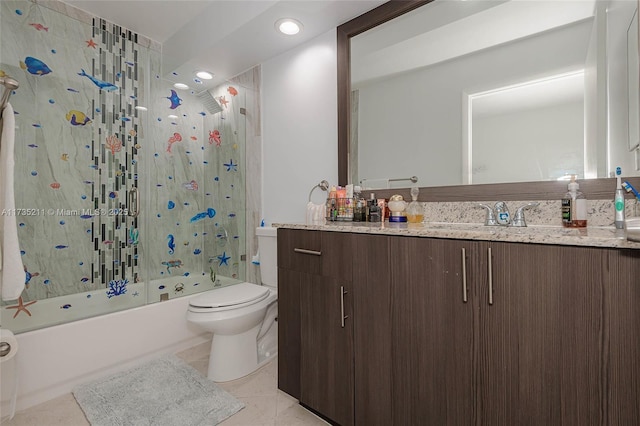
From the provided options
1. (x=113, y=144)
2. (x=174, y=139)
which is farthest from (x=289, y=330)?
(x=113, y=144)

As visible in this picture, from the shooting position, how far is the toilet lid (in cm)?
168

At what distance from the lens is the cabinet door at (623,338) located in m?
0.68

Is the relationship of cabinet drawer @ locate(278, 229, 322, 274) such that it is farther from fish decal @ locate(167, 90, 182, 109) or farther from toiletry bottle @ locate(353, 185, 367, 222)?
fish decal @ locate(167, 90, 182, 109)

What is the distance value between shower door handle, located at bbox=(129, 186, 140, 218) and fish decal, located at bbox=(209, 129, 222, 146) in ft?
2.25

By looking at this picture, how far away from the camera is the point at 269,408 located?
1.48 metres

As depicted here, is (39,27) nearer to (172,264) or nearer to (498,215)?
(172,264)

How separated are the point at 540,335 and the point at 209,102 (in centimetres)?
252

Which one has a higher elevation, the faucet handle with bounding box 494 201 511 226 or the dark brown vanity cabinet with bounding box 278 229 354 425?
the faucet handle with bounding box 494 201 511 226

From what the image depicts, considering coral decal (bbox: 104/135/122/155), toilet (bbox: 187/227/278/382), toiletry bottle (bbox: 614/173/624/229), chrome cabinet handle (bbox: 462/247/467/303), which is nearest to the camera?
chrome cabinet handle (bbox: 462/247/467/303)

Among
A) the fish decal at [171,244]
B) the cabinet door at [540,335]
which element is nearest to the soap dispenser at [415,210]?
the cabinet door at [540,335]

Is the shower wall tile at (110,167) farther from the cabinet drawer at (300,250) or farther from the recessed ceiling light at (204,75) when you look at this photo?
the cabinet drawer at (300,250)

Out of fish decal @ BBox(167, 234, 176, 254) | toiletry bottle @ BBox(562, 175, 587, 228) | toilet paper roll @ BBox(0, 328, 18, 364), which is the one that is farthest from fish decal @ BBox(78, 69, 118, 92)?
toiletry bottle @ BBox(562, 175, 587, 228)

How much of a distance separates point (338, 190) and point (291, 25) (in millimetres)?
1119

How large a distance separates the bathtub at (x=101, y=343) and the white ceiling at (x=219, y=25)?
1688mm
